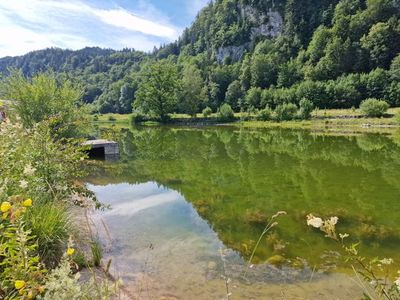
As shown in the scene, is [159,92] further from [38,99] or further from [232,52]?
[232,52]

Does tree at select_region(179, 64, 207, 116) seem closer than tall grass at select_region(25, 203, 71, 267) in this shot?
No

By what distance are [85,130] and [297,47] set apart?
5034 inches

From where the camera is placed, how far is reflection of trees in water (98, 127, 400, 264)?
10562mm

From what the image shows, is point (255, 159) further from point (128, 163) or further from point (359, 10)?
point (359, 10)

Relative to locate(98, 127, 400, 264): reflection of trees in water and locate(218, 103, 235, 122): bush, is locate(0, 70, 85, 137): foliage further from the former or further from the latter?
locate(218, 103, 235, 122): bush

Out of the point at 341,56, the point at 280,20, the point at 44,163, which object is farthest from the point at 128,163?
the point at 280,20

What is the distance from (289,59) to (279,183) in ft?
410

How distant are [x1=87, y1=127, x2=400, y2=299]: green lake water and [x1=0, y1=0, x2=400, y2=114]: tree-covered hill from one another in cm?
6323

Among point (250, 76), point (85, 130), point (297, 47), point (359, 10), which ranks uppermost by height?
point (359, 10)

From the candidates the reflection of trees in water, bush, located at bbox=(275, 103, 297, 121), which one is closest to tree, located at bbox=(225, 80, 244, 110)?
bush, located at bbox=(275, 103, 297, 121)

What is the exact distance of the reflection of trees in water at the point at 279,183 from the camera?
10562 mm

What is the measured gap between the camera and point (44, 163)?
8219 millimetres

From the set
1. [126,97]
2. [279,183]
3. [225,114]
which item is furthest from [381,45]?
[279,183]

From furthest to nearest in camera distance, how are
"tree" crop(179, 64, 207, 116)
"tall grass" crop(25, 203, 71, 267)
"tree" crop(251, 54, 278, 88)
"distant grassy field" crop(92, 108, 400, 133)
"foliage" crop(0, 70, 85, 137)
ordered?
"tree" crop(251, 54, 278, 88)
"tree" crop(179, 64, 207, 116)
"distant grassy field" crop(92, 108, 400, 133)
"foliage" crop(0, 70, 85, 137)
"tall grass" crop(25, 203, 71, 267)
